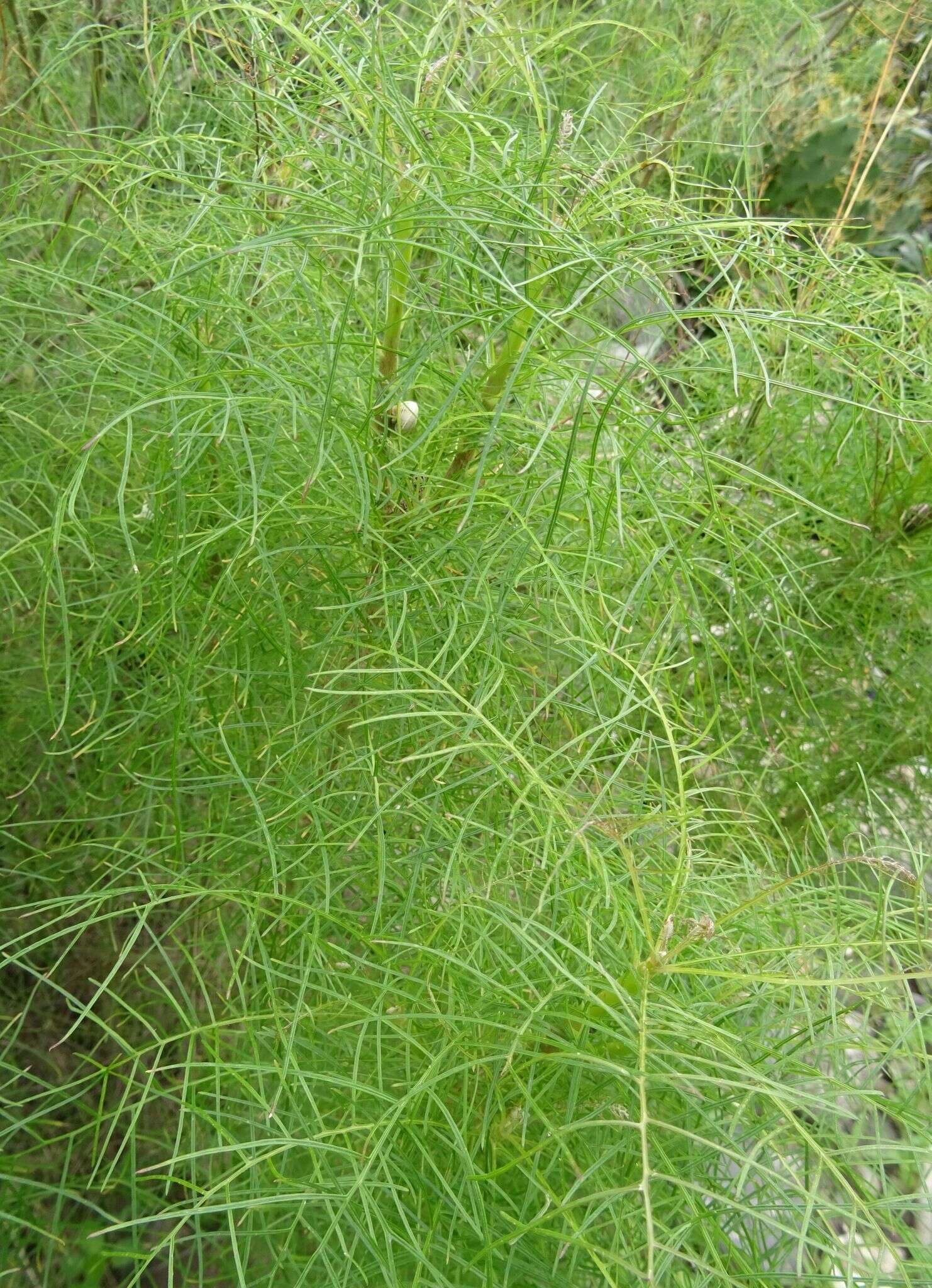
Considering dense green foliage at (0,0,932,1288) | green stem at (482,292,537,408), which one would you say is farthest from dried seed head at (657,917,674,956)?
green stem at (482,292,537,408)

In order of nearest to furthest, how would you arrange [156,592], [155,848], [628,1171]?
[628,1171] → [156,592] → [155,848]

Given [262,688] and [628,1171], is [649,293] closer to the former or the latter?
[262,688]

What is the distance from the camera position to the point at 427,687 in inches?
29.2

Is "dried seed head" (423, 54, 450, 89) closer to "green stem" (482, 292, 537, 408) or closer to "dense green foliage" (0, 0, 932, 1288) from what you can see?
"dense green foliage" (0, 0, 932, 1288)

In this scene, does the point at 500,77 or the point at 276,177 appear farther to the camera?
the point at 276,177

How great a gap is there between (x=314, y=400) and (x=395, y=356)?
6 cm

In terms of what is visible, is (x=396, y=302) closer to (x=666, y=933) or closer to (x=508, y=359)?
(x=508, y=359)

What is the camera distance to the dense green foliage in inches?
25.2

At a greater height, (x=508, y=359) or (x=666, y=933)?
(x=508, y=359)

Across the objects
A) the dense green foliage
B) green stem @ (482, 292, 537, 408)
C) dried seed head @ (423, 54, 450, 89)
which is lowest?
the dense green foliage

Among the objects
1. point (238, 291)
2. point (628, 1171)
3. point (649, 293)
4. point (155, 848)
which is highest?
point (649, 293)

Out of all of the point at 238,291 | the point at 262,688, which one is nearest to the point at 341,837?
the point at 262,688

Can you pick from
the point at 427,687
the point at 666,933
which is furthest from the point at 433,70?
the point at 666,933

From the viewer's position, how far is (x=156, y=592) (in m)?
0.80
